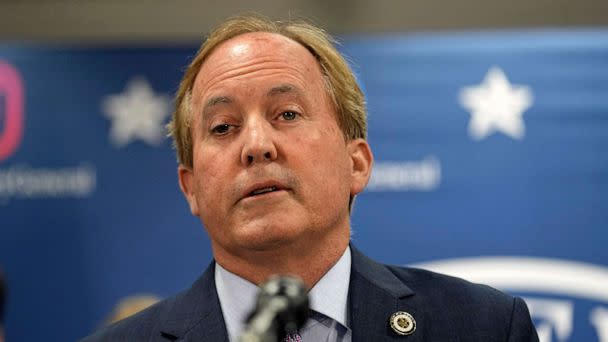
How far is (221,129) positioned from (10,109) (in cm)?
322

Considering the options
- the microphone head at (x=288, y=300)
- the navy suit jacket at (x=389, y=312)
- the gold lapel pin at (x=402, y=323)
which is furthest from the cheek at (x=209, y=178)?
the microphone head at (x=288, y=300)

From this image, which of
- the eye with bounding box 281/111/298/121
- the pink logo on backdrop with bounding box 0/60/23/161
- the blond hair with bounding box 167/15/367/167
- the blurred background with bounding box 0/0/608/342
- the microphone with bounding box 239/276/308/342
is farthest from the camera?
the pink logo on backdrop with bounding box 0/60/23/161

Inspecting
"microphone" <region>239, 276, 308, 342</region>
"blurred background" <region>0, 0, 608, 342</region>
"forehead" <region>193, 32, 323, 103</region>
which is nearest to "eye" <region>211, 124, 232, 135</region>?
"forehead" <region>193, 32, 323, 103</region>

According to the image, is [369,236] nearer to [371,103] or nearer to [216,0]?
[371,103]

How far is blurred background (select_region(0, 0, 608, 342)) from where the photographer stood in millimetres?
4902

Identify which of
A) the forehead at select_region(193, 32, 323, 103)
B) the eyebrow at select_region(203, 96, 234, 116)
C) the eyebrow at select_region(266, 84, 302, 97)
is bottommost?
the eyebrow at select_region(203, 96, 234, 116)

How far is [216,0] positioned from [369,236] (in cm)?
178

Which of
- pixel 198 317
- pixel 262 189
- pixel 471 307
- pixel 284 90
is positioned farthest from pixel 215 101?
pixel 471 307

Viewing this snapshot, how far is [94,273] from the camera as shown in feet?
17.0

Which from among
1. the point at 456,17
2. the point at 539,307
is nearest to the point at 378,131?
the point at 456,17

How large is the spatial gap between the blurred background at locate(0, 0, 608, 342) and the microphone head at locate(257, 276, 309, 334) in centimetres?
337

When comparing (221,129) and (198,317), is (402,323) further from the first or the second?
(221,129)

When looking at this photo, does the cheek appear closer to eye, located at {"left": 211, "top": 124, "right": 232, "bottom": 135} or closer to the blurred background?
eye, located at {"left": 211, "top": 124, "right": 232, "bottom": 135}

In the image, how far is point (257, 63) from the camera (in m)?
2.48
